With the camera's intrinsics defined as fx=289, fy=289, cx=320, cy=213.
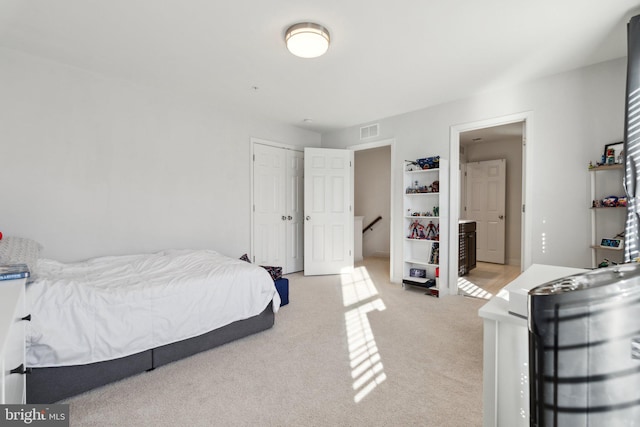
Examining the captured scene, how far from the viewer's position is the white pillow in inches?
63.5

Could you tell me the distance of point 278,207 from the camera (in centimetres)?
470

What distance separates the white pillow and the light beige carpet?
0.87 m

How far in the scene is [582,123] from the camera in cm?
283

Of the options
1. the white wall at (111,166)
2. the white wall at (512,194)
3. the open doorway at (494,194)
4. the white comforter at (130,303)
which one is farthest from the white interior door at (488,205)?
the white comforter at (130,303)

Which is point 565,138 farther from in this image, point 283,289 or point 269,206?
point 269,206

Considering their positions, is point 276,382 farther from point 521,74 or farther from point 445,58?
point 521,74

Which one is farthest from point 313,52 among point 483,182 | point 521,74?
point 483,182

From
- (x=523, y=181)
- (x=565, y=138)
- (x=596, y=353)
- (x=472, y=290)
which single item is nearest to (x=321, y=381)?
(x=596, y=353)

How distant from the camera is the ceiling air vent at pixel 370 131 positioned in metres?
4.57

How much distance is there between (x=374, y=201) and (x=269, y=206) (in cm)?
327

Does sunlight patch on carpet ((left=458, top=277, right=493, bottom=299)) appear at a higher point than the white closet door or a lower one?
lower

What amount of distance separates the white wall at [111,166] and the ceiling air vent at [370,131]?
189cm

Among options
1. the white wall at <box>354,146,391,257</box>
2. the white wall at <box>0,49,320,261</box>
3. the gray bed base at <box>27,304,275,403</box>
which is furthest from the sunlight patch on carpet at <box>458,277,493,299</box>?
the white wall at <box>0,49,320,261</box>

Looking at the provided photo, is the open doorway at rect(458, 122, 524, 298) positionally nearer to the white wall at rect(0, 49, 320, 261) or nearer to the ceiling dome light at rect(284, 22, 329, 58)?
the ceiling dome light at rect(284, 22, 329, 58)
